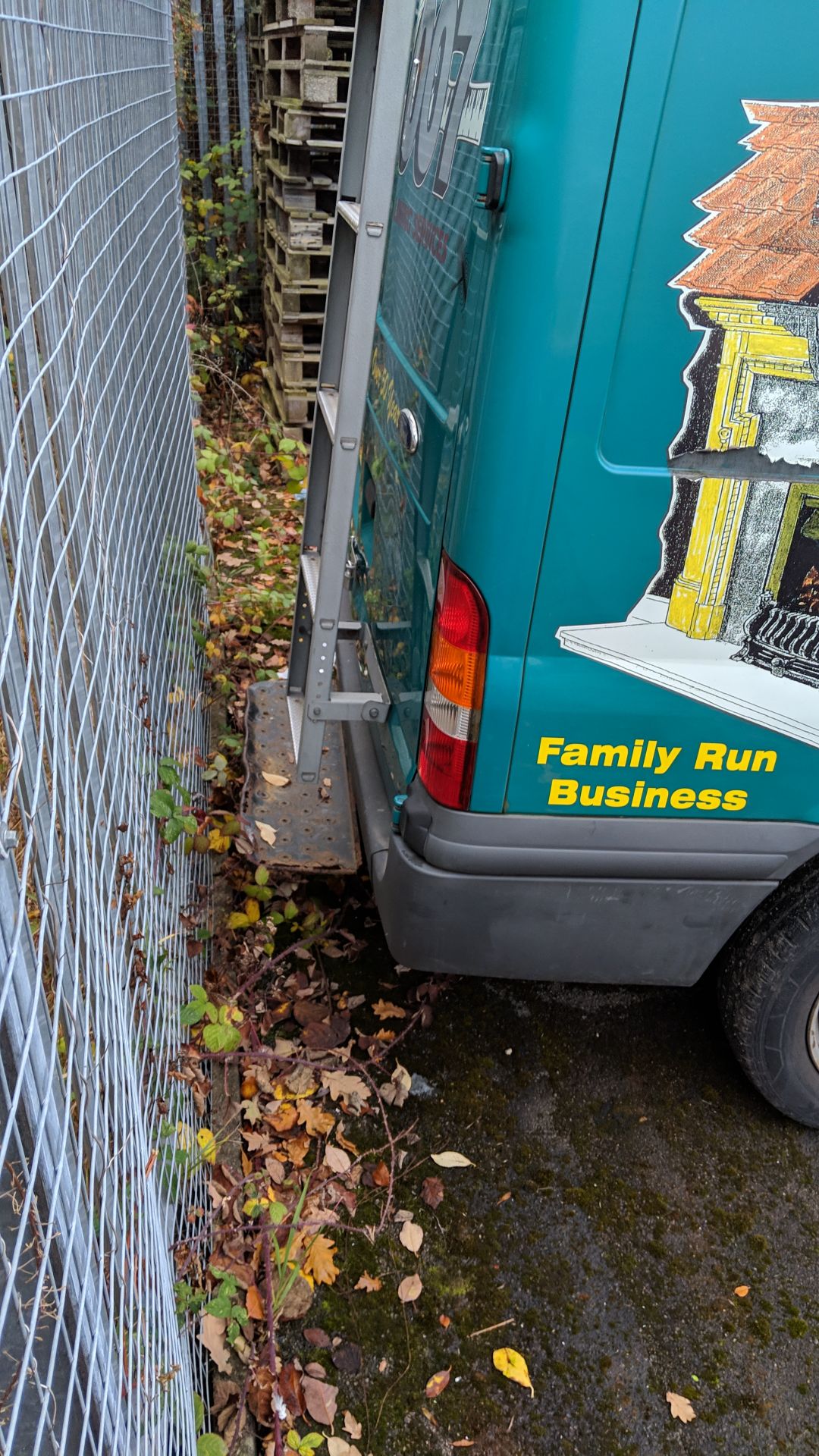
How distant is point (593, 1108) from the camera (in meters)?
2.86

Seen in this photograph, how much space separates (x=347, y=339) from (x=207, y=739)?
2010 mm

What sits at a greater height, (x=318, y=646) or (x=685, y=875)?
(x=318, y=646)

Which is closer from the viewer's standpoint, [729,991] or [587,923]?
[587,923]

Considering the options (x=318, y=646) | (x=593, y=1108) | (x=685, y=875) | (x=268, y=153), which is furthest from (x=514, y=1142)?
(x=268, y=153)

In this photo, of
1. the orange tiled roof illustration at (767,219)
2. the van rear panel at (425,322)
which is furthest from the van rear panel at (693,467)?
the van rear panel at (425,322)

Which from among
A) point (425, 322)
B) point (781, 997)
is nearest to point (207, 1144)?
point (781, 997)

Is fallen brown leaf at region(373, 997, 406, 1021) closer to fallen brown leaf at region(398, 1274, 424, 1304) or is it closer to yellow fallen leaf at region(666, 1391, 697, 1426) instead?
fallen brown leaf at region(398, 1274, 424, 1304)

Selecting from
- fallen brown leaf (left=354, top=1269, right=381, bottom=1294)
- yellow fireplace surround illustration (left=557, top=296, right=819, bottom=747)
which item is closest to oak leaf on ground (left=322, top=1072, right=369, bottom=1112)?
fallen brown leaf (left=354, top=1269, right=381, bottom=1294)

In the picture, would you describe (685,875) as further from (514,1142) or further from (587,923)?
(514,1142)

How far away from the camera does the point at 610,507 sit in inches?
78.0

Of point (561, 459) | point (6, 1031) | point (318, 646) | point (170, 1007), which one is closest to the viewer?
point (6, 1031)

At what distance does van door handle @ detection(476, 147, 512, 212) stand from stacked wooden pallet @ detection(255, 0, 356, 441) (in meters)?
3.56

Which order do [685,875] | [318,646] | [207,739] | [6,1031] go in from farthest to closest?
[207,739] → [318,646] → [685,875] → [6,1031]

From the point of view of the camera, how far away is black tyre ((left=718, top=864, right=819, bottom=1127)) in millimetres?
2486
